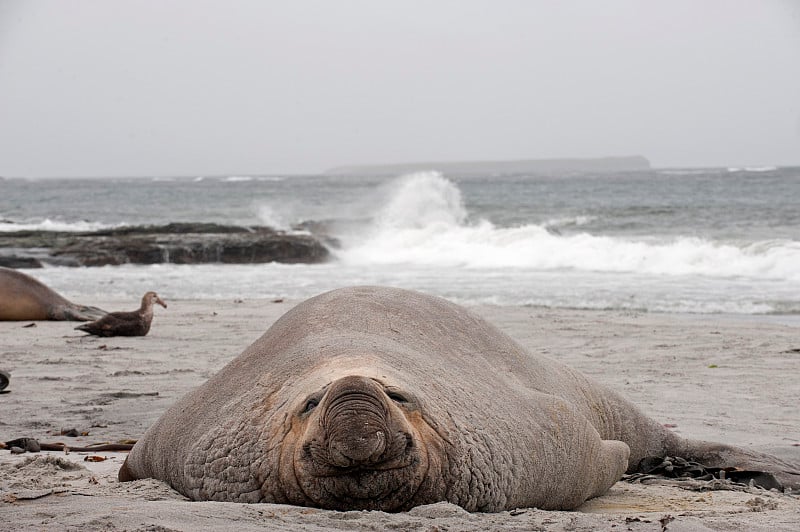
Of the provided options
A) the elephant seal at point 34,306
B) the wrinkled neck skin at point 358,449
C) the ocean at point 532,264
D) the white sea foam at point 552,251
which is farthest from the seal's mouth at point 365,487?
the white sea foam at point 552,251

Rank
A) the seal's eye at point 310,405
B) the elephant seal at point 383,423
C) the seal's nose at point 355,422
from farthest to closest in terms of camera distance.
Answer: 1. the seal's eye at point 310,405
2. the elephant seal at point 383,423
3. the seal's nose at point 355,422

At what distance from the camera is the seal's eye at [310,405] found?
286 centimetres

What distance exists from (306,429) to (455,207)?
3123 cm

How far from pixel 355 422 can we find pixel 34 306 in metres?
10.3

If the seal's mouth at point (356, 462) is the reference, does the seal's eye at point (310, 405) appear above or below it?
above

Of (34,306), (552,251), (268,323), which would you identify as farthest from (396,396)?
(552,251)

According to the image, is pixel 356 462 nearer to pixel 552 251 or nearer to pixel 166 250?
pixel 552 251

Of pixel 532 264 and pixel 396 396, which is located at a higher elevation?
pixel 396 396

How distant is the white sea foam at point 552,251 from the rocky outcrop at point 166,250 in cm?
144

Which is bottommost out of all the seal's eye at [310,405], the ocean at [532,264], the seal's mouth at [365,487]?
the ocean at [532,264]

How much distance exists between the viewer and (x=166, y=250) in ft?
73.5

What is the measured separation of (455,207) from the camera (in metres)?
33.8

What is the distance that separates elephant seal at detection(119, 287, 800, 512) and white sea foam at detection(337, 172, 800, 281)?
13.6 m

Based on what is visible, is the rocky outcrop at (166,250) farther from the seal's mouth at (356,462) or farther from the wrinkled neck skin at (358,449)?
the seal's mouth at (356,462)
